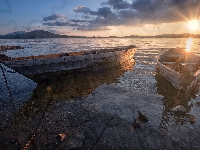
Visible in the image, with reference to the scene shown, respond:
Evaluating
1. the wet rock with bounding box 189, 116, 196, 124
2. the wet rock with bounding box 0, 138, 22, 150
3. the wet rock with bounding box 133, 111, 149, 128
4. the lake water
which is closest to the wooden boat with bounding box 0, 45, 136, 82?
the lake water

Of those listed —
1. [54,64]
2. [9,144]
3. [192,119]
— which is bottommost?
[9,144]

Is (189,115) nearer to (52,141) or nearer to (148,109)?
(148,109)

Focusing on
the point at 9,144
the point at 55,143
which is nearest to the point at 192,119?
the point at 55,143

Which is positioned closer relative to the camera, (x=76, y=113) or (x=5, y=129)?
(x=5, y=129)

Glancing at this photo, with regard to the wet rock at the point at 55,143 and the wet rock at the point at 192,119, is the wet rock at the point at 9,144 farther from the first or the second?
the wet rock at the point at 192,119

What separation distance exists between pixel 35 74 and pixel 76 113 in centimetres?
651

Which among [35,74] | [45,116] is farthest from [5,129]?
[35,74]

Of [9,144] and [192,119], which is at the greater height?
[192,119]

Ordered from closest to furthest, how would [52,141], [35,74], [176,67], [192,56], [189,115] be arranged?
[52,141]
[189,115]
[35,74]
[176,67]
[192,56]

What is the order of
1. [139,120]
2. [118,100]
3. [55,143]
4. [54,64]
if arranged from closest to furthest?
[55,143]
[139,120]
[118,100]
[54,64]

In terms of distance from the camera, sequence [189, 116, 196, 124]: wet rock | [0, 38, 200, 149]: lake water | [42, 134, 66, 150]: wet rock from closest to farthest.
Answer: [42, 134, 66, 150]: wet rock
[0, 38, 200, 149]: lake water
[189, 116, 196, 124]: wet rock

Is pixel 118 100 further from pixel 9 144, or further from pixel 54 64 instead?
pixel 54 64

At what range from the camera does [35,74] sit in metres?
13.8

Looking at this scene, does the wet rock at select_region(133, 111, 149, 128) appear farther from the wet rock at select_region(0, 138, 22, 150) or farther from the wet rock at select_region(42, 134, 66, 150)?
the wet rock at select_region(0, 138, 22, 150)
